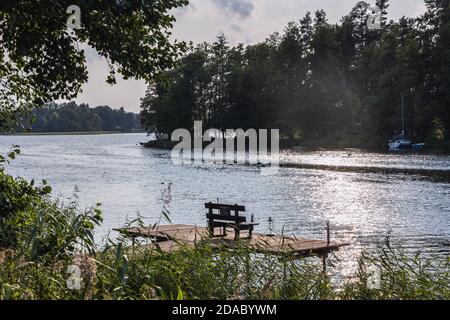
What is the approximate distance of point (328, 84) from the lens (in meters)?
113

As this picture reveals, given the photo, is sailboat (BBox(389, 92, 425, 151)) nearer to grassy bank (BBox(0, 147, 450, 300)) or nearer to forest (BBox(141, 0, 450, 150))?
forest (BBox(141, 0, 450, 150))

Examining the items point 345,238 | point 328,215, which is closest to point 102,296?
point 345,238

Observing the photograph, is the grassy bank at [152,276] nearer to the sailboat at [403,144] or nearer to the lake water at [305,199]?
the lake water at [305,199]

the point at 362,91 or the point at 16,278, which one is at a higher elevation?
the point at 362,91

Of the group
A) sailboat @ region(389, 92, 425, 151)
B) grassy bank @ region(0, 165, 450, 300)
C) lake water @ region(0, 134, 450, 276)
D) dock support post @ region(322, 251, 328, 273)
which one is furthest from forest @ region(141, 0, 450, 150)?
grassy bank @ region(0, 165, 450, 300)

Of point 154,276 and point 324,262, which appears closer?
point 154,276

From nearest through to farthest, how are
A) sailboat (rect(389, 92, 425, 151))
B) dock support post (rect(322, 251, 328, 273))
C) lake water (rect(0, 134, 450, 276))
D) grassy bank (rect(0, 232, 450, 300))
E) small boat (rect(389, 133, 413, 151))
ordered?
grassy bank (rect(0, 232, 450, 300)), dock support post (rect(322, 251, 328, 273)), lake water (rect(0, 134, 450, 276)), sailboat (rect(389, 92, 425, 151)), small boat (rect(389, 133, 413, 151))

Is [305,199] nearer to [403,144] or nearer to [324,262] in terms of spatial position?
[324,262]

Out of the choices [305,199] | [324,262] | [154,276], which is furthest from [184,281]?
[305,199]

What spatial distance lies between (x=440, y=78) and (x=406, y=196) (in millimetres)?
51253

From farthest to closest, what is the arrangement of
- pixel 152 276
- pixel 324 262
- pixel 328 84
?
pixel 328 84 < pixel 324 262 < pixel 152 276

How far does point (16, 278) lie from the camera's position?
7.23 m

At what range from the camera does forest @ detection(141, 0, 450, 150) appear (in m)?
87.1

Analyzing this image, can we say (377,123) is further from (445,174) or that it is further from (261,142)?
Result: (445,174)
